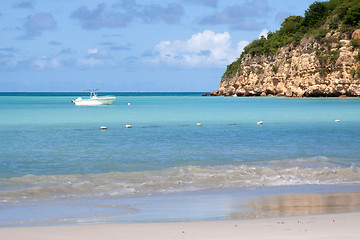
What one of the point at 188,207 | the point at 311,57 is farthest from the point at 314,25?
the point at 188,207

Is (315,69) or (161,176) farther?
(315,69)

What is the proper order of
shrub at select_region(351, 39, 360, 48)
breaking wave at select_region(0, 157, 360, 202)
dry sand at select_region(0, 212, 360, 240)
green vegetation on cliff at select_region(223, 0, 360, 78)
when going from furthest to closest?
green vegetation on cliff at select_region(223, 0, 360, 78) → shrub at select_region(351, 39, 360, 48) → breaking wave at select_region(0, 157, 360, 202) → dry sand at select_region(0, 212, 360, 240)

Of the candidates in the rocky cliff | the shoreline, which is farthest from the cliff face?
the shoreline

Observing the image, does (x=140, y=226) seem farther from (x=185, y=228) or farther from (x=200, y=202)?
(x=200, y=202)

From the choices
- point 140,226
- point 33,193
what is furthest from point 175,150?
point 140,226

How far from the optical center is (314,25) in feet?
358

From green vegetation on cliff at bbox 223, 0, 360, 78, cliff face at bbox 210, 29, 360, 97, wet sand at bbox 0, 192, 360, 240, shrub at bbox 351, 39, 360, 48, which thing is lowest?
wet sand at bbox 0, 192, 360, 240

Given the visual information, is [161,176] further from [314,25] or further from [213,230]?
[314,25]

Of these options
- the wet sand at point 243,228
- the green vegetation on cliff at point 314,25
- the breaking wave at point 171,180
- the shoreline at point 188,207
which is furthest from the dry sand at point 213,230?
the green vegetation on cliff at point 314,25

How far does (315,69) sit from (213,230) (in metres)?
90.6

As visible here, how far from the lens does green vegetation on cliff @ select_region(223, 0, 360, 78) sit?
91.8 meters

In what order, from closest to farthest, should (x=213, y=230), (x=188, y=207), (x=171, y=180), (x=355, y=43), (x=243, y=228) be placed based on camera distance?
(x=213, y=230) < (x=243, y=228) < (x=188, y=207) < (x=171, y=180) < (x=355, y=43)

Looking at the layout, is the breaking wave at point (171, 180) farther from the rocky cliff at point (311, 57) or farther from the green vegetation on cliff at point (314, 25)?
the green vegetation on cliff at point (314, 25)

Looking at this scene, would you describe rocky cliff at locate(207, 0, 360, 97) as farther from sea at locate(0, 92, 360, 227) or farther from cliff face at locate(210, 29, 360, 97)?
sea at locate(0, 92, 360, 227)
